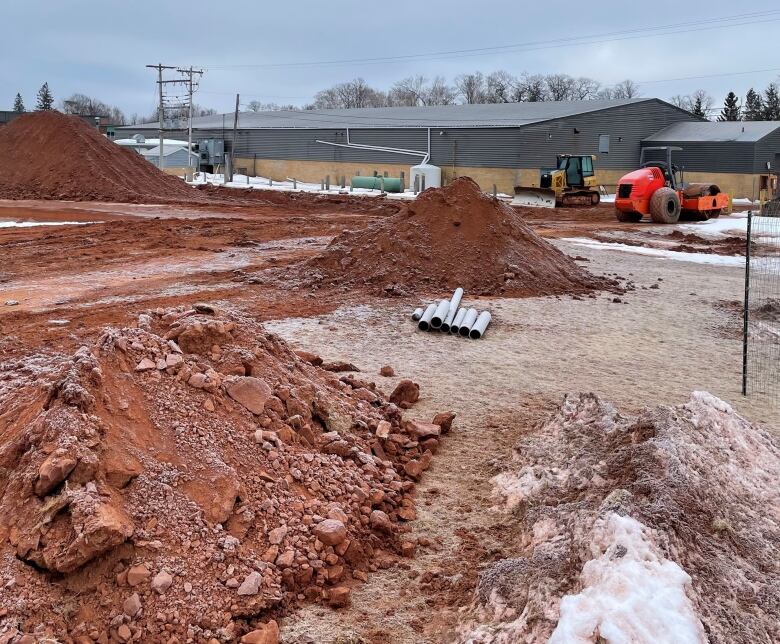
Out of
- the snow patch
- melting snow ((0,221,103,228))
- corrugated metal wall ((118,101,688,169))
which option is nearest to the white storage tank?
corrugated metal wall ((118,101,688,169))

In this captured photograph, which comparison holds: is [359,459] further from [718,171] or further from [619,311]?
[718,171]

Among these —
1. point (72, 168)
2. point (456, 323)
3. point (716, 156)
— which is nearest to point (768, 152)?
point (716, 156)

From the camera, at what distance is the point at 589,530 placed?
467 centimetres

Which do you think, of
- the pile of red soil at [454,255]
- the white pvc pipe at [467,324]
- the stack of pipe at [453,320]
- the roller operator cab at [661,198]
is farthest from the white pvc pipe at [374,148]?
the white pvc pipe at [467,324]

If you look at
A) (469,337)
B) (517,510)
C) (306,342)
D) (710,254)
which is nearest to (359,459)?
(517,510)

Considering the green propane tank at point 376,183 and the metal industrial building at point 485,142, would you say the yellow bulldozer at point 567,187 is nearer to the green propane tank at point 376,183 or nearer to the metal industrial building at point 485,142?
the metal industrial building at point 485,142

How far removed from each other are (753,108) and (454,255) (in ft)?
262

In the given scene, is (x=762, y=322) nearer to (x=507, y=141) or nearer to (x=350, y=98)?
(x=507, y=141)

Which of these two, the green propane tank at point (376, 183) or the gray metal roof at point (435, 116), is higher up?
the gray metal roof at point (435, 116)

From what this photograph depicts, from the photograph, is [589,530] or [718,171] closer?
[589,530]

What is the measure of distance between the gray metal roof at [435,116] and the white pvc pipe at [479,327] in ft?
118

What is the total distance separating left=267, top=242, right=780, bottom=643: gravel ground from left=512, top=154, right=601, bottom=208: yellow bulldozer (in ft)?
66.3

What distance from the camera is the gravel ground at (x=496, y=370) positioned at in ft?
17.0

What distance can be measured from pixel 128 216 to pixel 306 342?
20374 millimetres
